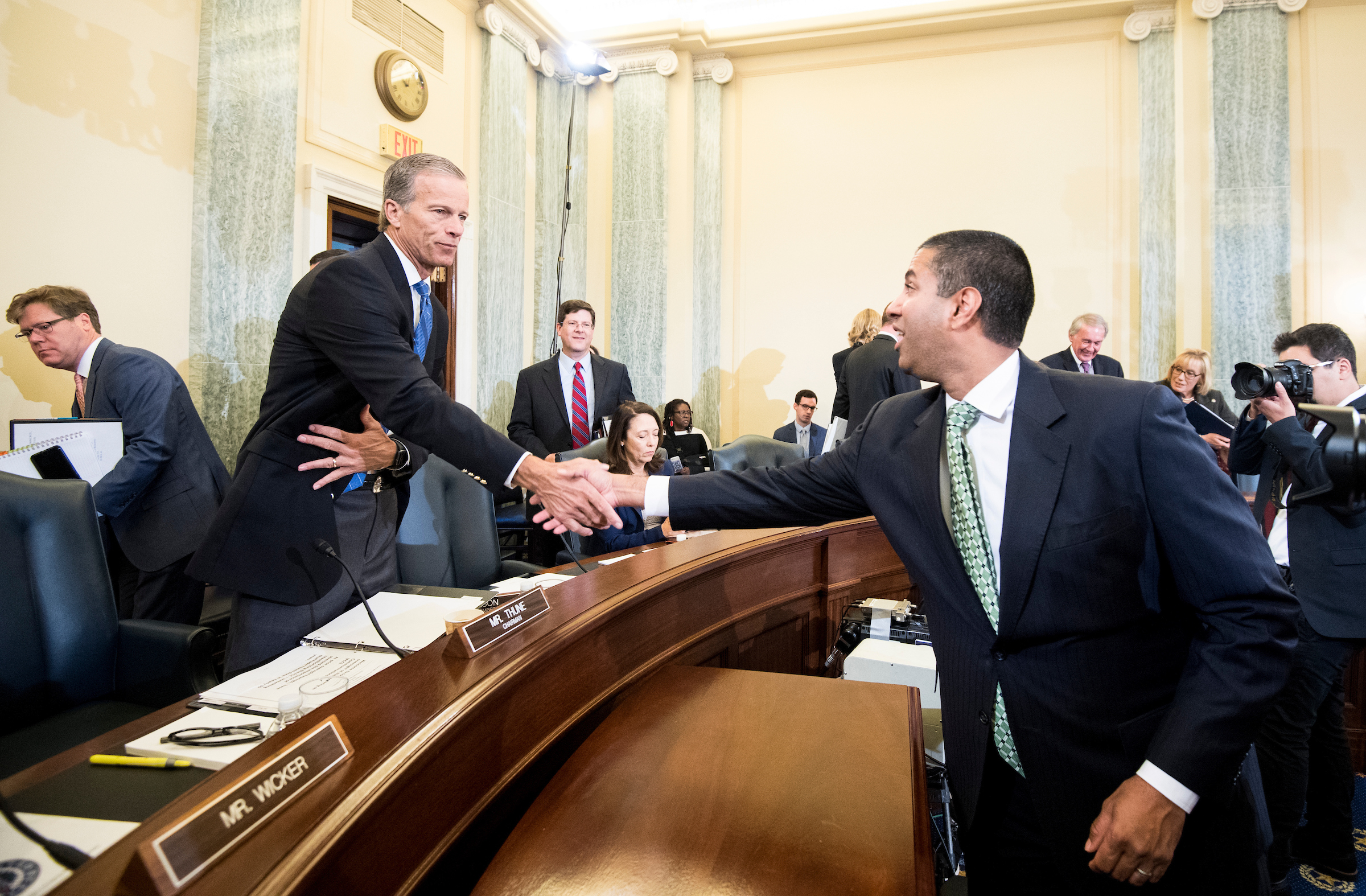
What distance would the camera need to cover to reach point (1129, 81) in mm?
6031

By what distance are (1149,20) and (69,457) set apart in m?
7.41

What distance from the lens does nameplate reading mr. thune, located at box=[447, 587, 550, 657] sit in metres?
1.04

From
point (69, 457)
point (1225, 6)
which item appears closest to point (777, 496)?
point (69, 457)

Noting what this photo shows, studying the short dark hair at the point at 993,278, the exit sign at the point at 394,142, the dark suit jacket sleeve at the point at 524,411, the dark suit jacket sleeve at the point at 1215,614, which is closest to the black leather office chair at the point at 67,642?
the short dark hair at the point at 993,278

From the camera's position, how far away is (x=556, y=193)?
660 centimetres

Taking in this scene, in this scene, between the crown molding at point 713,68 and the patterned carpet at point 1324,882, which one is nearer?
the patterned carpet at point 1324,882

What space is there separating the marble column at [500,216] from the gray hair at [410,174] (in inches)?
156

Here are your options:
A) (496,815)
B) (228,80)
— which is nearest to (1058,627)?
(496,815)

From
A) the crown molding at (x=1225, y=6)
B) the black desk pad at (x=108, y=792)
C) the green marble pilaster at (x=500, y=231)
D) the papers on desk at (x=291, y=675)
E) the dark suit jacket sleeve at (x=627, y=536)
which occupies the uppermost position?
the crown molding at (x=1225, y=6)

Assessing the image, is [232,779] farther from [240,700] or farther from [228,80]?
[228,80]

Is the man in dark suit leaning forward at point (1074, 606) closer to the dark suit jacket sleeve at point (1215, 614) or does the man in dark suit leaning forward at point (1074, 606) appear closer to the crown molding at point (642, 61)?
the dark suit jacket sleeve at point (1215, 614)

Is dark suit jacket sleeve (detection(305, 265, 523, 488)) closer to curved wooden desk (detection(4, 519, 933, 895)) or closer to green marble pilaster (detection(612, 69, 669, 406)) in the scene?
curved wooden desk (detection(4, 519, 933, 895))

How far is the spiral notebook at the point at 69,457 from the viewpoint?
89.2 inches

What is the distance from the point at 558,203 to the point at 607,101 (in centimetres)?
104
